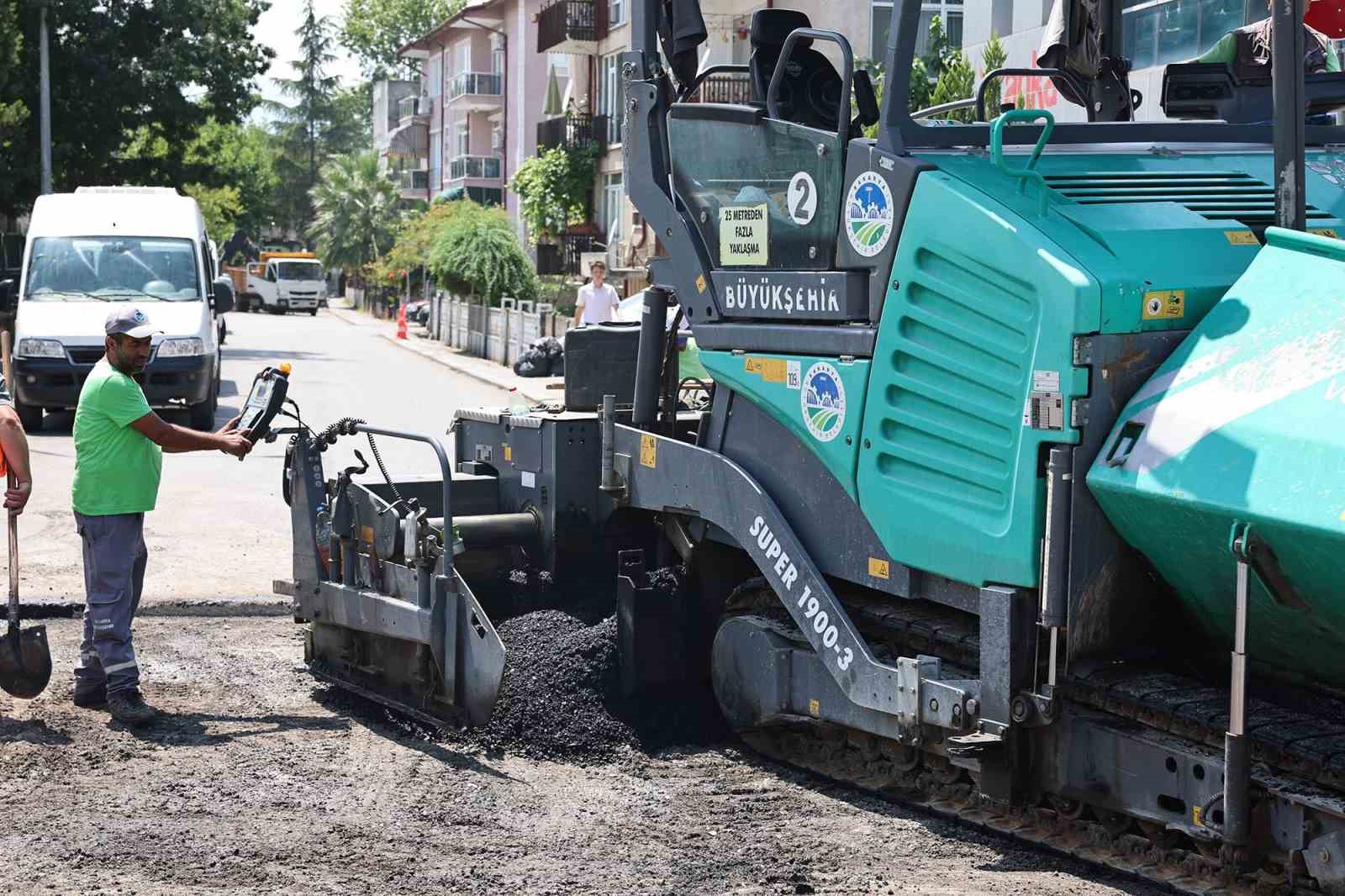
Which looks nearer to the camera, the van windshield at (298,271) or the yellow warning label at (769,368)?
the yellow warning label at (769,368)

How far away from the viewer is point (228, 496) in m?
14.1

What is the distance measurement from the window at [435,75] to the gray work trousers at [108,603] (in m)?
65.2

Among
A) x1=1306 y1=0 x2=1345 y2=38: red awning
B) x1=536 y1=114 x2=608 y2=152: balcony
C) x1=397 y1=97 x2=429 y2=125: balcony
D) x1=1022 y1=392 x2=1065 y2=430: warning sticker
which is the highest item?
x1=397 y1=97 x2=429 y2=125: balcony

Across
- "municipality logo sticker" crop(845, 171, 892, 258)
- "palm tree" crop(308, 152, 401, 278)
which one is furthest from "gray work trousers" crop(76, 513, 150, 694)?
"palm tree" crop(308, 152, 401, 278)

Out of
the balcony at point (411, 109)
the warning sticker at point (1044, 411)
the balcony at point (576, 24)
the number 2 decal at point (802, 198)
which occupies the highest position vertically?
the balcony at point (411, 109)

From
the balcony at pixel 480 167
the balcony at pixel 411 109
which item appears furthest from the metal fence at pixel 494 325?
the balcony at pixel 411 109

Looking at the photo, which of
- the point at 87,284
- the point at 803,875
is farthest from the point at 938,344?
the point at 87,284

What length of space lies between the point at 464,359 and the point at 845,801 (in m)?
29.1

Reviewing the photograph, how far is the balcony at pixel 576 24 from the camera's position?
44.9 meters

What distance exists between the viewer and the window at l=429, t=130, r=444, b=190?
77.2 meters

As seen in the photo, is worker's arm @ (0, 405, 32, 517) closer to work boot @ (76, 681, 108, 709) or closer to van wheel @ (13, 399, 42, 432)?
work boot @ (76, 681, 108, 709)

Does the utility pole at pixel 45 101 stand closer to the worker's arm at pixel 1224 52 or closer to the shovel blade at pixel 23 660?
the shovel blade at pixel 23 660

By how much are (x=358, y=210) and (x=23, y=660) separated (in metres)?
73.8

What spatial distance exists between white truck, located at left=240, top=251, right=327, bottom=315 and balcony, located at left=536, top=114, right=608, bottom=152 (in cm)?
1812
